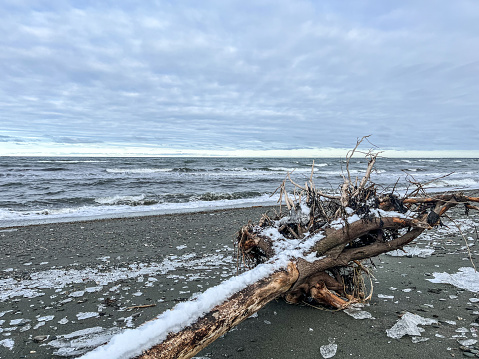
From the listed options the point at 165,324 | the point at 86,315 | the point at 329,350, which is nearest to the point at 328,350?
the point at 329,350

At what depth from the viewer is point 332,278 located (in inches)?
128

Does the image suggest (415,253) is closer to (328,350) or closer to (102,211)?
(328,350)

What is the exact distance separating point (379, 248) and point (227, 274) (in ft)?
7.52

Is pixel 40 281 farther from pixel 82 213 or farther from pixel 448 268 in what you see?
pixel 82 213

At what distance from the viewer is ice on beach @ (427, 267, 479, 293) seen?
3.82 meters

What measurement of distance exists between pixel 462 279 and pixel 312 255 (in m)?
2.59

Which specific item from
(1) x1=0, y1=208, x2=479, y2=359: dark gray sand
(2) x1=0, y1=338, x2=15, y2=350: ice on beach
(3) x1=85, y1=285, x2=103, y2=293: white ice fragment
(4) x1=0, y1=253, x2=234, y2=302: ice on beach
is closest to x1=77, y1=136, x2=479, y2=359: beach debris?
(1) x1=0, y1=208, x2=479, y2=359: dark gray sand

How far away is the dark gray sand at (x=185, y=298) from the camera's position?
2.65 metres

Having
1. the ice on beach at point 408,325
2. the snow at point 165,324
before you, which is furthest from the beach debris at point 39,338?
the ice on beach at point 408,325

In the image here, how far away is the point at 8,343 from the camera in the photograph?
277cm

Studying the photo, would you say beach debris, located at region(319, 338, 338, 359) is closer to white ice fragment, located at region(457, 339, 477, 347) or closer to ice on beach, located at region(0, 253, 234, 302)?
white ice fragment, located at region(457, 339, 477, 347)

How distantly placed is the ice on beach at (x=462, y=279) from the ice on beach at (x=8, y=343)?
4.77 meters

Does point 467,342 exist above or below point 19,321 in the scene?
above

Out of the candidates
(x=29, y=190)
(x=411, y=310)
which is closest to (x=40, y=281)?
(x=411, y=310)
